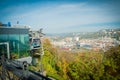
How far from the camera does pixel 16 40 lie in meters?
7.73

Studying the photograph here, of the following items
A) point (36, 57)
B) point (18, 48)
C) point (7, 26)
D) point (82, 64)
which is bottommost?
point (82, 64)

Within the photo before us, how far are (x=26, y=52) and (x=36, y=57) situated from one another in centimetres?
127

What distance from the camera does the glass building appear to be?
7152 mm

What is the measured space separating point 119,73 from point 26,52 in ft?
20.4

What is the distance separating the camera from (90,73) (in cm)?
1093

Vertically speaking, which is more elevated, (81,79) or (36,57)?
(36,57)

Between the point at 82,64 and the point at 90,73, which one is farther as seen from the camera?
the point at 82,64

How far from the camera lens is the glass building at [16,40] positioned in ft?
23.5

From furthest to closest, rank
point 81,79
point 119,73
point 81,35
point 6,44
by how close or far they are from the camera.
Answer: point 81,35
point 81,79
point 119,73
point 6,44

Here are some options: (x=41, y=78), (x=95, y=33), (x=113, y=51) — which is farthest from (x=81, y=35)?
(x=41, y=78)

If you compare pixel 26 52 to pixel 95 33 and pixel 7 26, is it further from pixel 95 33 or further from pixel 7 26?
pixel 95 33

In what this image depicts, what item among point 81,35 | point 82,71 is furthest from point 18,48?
point 81,35

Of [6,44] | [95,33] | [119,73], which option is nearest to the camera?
[6,44]

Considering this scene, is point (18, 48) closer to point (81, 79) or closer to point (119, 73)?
point (81, 79)
